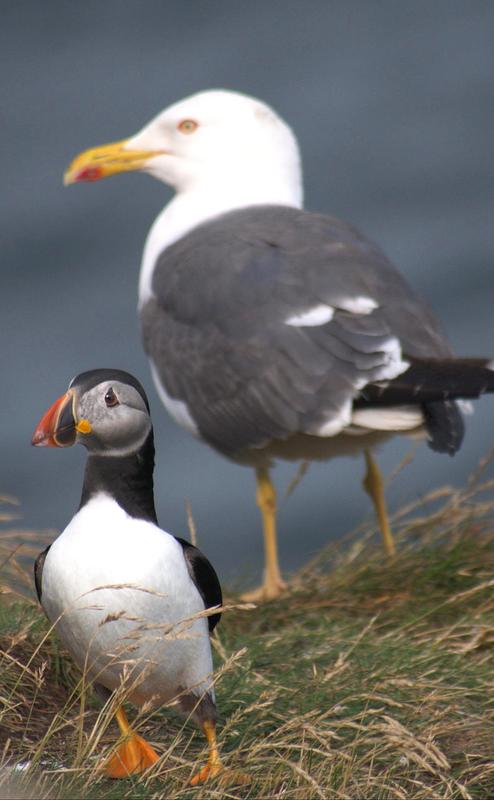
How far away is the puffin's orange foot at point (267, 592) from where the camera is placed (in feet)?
17.9

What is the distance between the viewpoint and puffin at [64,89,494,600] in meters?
5.42

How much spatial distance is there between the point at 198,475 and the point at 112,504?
6.51 metres

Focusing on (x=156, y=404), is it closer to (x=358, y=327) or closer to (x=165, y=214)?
(x=165, y=214)

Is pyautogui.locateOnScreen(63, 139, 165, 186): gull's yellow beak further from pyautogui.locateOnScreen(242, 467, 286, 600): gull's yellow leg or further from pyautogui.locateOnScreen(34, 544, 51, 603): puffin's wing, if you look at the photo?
pyautogui.locateOnScreen(34, 544, 51, 603): puffin's wing

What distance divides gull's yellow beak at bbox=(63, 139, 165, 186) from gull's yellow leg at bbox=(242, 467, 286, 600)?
1.78 metres

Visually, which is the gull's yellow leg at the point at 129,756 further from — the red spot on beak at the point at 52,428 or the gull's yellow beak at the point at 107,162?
the gull's yellow beak at the point at 107,162

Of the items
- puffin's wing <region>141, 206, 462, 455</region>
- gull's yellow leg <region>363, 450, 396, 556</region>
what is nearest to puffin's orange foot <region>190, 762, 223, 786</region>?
puffin's wing <region>141, 206, 462, 455</region>

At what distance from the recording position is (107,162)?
7254 mm

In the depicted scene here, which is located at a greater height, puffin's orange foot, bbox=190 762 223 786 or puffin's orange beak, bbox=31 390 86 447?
puffin's orange beak, bbox=31 390 86 447

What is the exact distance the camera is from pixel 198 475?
393 inches

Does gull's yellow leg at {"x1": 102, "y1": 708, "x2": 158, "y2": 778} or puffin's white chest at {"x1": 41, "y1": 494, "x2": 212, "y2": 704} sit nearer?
gull's yellow leg at {"x1": 102, "y1": 708, "x2": 158, "y2": 778}

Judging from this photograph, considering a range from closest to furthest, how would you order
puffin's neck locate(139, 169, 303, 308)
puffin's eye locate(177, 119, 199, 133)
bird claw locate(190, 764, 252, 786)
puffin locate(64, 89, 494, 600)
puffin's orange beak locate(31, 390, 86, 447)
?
bird claw locate(190, 764, 252, 786)
puffin's orange beak locate(31, 390, 86, 447)
puffin locate(64, 89, 494, 600)
puffin's neck locate(139, 169, 303, 308)
puffin's eye locate(177, 119, 199, 133)

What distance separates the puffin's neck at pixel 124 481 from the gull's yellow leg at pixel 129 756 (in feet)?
1.50

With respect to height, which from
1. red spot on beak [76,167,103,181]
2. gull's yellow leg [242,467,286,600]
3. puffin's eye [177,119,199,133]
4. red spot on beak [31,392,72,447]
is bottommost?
gull's yellow leg [242,467,286,600]
